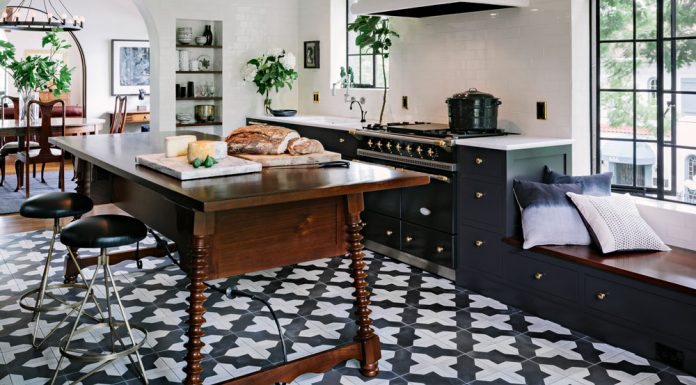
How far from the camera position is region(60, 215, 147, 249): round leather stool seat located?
10.5ft

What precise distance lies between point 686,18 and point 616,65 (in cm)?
55

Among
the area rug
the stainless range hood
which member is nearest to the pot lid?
the stainless range hood

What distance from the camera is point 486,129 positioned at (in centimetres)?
501

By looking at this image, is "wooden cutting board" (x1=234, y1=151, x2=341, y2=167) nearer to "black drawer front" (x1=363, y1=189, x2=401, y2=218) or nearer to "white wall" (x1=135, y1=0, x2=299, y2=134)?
"black drawer front" (x1=363, y1=189, x2=401, y2=218)

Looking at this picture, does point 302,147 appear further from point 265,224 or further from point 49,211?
point 49,211

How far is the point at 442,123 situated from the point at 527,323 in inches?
87.8

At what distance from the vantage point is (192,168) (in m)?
3.17

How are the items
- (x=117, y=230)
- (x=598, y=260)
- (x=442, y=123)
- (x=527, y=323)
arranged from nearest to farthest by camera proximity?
(x=117, y=230) < (x=598, y=260) < (x=527, y=323) < (x=442, y=123)

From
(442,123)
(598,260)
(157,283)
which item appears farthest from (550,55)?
(157,283)

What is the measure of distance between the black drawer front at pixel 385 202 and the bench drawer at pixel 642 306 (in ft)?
5.99

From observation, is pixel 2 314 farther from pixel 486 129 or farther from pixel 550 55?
pixel 550 55

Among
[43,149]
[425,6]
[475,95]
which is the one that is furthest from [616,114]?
[43,149]

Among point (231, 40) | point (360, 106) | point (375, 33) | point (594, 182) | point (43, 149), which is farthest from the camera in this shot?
point (43, 149)

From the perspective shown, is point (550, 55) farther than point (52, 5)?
No
